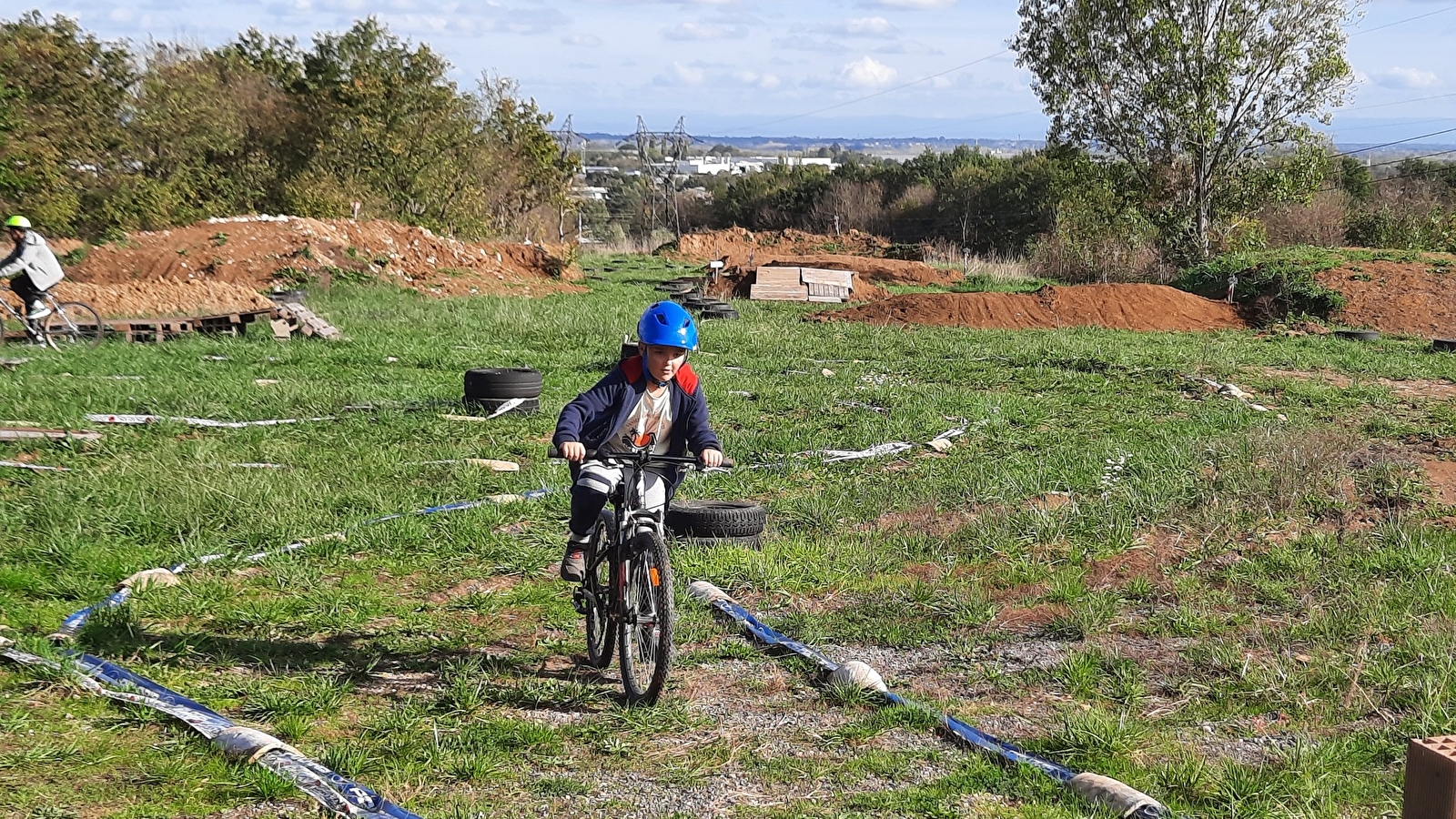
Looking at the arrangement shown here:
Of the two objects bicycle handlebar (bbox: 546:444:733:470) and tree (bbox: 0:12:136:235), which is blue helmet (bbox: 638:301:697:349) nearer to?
bicycle handlebar (bbox: 546:444:733:470)

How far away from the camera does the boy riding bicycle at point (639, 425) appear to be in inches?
187

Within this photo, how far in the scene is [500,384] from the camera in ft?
36.1

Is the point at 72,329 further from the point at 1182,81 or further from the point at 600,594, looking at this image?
the point at 1182,81

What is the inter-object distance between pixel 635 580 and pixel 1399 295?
73.7 ft

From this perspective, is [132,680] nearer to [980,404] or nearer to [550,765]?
[550,765]

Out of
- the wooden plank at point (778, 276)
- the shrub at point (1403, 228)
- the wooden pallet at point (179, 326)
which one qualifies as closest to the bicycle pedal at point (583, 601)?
the wooden pallet at point (179, 326)

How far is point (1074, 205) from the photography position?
112ft

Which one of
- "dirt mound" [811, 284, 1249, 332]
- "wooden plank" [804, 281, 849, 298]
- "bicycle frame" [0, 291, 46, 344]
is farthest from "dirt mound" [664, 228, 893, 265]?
"bicycle frame" [0, 291, 46, 344]

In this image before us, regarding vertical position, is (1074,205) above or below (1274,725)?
above

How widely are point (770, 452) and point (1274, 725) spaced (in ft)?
18.2

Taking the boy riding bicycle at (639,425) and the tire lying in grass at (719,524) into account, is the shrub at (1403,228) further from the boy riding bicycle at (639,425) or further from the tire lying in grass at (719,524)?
the boy riding bicycle at (639,425)

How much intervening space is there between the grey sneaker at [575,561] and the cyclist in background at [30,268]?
1183 cm

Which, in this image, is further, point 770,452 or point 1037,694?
point 770,452

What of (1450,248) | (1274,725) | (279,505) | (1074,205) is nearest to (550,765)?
(1274,725)
